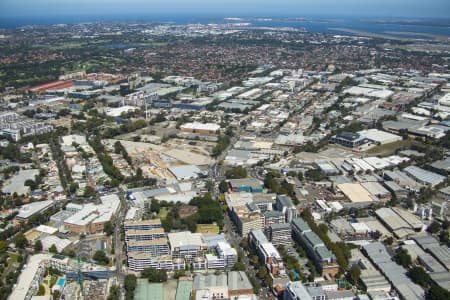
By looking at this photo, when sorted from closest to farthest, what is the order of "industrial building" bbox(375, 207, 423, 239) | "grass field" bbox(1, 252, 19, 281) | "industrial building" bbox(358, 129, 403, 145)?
"grass field" bbox(1, 252, 19, 281) → "industrial building" bbox(375, 207, 423, 239) → "industrial building" bbox(358, 129, 403, 145)

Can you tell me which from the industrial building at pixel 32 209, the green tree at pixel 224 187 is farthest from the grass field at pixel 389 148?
the industrial building at pixel 32 209

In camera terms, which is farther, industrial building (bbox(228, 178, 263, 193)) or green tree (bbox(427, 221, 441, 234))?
industrial building (bbox(228, 178, 263, 193))

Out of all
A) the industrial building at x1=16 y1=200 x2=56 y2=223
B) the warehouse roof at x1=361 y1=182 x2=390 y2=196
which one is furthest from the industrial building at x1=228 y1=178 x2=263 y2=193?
the industrial building at x1=16 y1=200 x2=56 y2=223

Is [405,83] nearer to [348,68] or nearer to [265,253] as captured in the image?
[348,68]

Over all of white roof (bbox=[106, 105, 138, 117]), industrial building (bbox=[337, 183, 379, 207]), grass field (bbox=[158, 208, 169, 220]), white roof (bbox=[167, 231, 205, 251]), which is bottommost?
white roof (bbox=[106, 105, 138, 117])

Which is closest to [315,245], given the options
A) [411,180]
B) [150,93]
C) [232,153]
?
[411,180]

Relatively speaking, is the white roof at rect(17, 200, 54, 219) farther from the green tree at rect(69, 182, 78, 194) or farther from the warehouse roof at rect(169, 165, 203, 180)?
the warehouse roof at rect(169, 165, 203, 180)

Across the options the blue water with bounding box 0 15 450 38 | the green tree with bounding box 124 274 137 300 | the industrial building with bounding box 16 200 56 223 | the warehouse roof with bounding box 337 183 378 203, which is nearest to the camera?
the green tree with bounding box 124 274 137 300

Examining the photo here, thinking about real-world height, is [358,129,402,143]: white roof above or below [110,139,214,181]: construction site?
above

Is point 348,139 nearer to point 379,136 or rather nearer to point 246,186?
point 379,136

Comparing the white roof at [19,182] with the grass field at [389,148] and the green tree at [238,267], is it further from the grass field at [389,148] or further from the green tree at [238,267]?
the grass field at [389,148]

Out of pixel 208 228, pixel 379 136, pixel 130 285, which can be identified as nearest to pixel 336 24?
pixel 379 136
